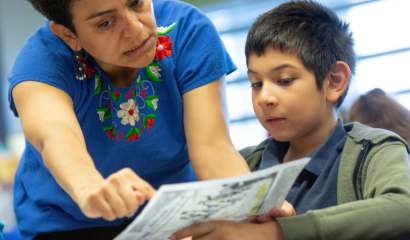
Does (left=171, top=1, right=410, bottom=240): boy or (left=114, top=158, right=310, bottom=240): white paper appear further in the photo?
(left=171, top=1, right=410, bottom=240): boy

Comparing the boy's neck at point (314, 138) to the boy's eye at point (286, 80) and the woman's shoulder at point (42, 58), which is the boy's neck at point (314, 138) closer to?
the boy's eye at point (286, 80)

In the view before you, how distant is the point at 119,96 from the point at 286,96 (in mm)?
413

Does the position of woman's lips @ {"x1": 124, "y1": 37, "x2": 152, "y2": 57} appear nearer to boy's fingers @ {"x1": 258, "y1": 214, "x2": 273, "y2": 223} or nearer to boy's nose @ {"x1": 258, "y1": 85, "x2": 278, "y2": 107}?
boy's nose @ {"x1": 258, "y1": 85, "x2": 278, "y2": 107}

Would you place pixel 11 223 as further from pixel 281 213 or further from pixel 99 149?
pixel 281 213

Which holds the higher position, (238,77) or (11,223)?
(238,77)

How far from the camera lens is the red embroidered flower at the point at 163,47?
1.00 m

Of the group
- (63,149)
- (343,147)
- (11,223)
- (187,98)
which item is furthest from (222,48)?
(11,223)

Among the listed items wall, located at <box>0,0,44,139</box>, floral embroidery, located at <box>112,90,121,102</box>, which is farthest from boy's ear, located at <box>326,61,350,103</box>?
wall, located at <box>0,0,44,139</box>

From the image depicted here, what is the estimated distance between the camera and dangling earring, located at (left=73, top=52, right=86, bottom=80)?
3.02 ft

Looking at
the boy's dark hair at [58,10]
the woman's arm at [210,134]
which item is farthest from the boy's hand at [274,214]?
the boy's dark hair at [58,10]

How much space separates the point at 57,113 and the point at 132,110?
9.8 inches

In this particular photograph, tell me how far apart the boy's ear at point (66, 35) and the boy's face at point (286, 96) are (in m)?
0.44

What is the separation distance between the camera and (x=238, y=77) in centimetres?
532

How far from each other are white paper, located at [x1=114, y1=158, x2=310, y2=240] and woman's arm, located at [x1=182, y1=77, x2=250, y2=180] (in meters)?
0.20
